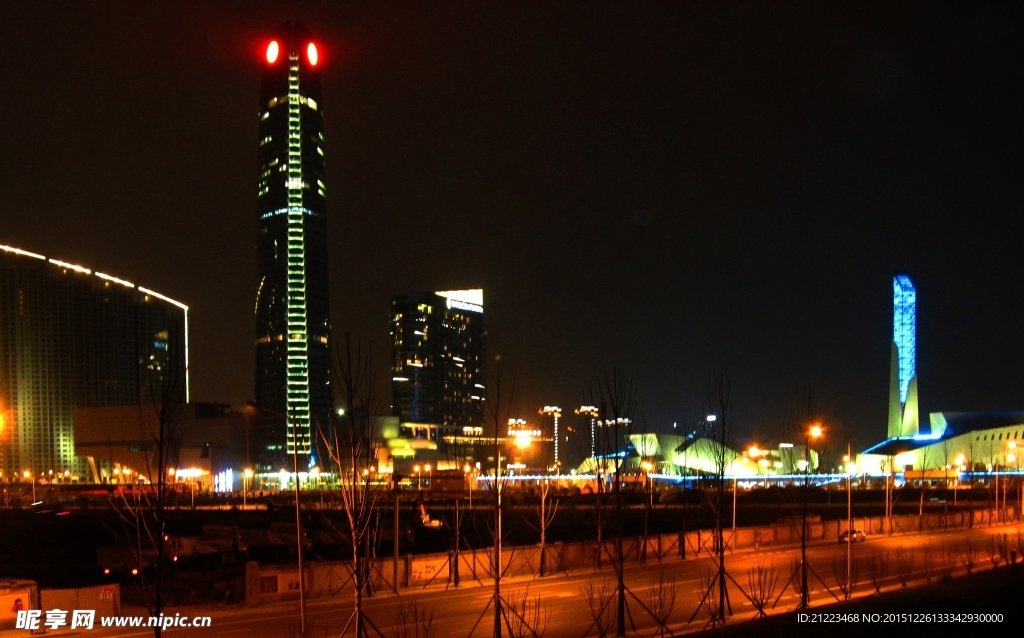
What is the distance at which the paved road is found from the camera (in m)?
23.5

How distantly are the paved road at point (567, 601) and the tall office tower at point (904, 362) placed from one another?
12985 centimetres

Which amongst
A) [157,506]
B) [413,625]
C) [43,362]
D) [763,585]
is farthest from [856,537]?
[43,362]

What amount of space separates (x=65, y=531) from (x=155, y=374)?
134 meters

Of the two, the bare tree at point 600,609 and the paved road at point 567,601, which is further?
the paved road at point 567,601

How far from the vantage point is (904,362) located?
16238 cm

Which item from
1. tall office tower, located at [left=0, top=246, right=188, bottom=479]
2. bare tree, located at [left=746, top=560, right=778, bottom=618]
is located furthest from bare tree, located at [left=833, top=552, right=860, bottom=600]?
tall office tower, located at [left=0, top=246, right=188, bottom=479]

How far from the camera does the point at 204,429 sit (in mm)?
144000

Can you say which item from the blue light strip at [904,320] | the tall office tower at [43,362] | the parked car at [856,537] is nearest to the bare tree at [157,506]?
the parked car at [856,537]

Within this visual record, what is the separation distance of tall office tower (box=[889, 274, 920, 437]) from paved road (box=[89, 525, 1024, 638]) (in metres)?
130

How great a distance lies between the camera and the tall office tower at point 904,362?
529 feet

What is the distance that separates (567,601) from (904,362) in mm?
147576

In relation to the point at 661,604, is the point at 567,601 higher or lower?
lower

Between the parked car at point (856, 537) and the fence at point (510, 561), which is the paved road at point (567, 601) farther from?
the parked car at point (856, 537)

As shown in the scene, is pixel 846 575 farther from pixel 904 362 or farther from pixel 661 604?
pixel 904 362
